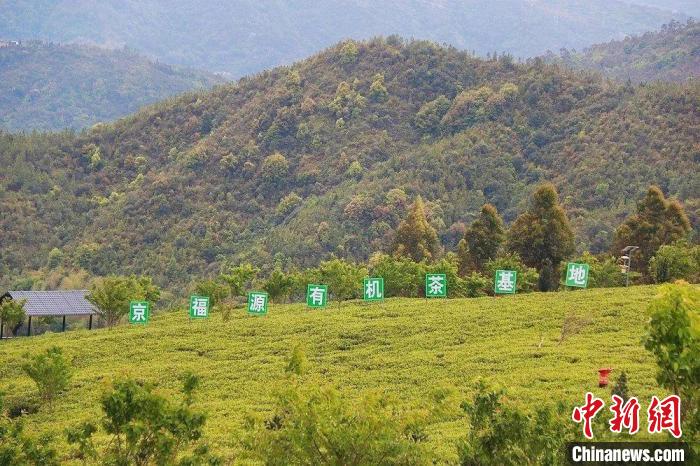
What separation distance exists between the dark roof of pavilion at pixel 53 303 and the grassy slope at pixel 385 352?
372 inches

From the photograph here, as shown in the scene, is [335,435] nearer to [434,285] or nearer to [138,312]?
[434,285]

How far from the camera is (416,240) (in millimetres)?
60688

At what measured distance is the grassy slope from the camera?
28.1 m

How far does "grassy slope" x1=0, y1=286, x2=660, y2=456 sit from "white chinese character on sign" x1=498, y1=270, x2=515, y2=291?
0.62 m

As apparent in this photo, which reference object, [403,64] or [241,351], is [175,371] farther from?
[403,64]

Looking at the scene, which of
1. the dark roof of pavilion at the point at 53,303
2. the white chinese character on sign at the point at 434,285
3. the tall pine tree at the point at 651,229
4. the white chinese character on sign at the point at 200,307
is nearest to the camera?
the white chinese character on sign at the point at 434,285

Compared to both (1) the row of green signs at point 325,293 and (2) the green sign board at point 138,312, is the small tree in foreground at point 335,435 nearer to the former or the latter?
(1) the row of green signs at point 325,293

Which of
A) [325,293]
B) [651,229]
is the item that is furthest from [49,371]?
[651,229]

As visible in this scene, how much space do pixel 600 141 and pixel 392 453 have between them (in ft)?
283

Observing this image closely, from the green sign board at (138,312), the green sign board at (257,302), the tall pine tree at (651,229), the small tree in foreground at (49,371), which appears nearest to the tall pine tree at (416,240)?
the tall pine tree at (651,229)

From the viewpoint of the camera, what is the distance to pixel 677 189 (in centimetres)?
7975

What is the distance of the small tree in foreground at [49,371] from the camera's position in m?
31.2

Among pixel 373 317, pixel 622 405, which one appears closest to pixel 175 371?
pixel 373 317

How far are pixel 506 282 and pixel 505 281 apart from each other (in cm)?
7
